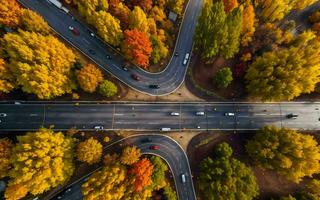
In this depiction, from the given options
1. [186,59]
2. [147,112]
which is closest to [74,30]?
[147,112]

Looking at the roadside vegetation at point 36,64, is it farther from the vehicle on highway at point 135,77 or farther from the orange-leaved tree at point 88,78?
the vehicle on highway at point 135,77

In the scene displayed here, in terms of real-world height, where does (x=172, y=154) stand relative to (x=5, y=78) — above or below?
below

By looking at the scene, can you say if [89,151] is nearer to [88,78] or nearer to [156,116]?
[88,78]

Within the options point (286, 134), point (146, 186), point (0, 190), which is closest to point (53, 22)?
point (0, 190)

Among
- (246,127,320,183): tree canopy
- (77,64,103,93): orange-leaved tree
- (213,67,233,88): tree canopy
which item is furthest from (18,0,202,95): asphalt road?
(246,127,320,183): tree canopy

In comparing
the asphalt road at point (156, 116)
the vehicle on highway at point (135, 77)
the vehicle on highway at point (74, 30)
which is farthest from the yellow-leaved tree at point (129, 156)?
the vehicle on highway at point (74, 30)

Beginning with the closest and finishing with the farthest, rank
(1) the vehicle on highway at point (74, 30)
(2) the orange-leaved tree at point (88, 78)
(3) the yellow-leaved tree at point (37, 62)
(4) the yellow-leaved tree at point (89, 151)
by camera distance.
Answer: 1. (3) the yellow-leaved tree at point (37, 62)
2. (4) the yellow-leaved tree at point (89, 151)
3. (2) the orange-leaved tree at point (88, 78)
4. (1) the vehicle on highway at point (74, 30)

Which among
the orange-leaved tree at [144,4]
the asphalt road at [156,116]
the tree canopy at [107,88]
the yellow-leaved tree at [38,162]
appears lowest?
the yellow-leaved tree at [38,162]
